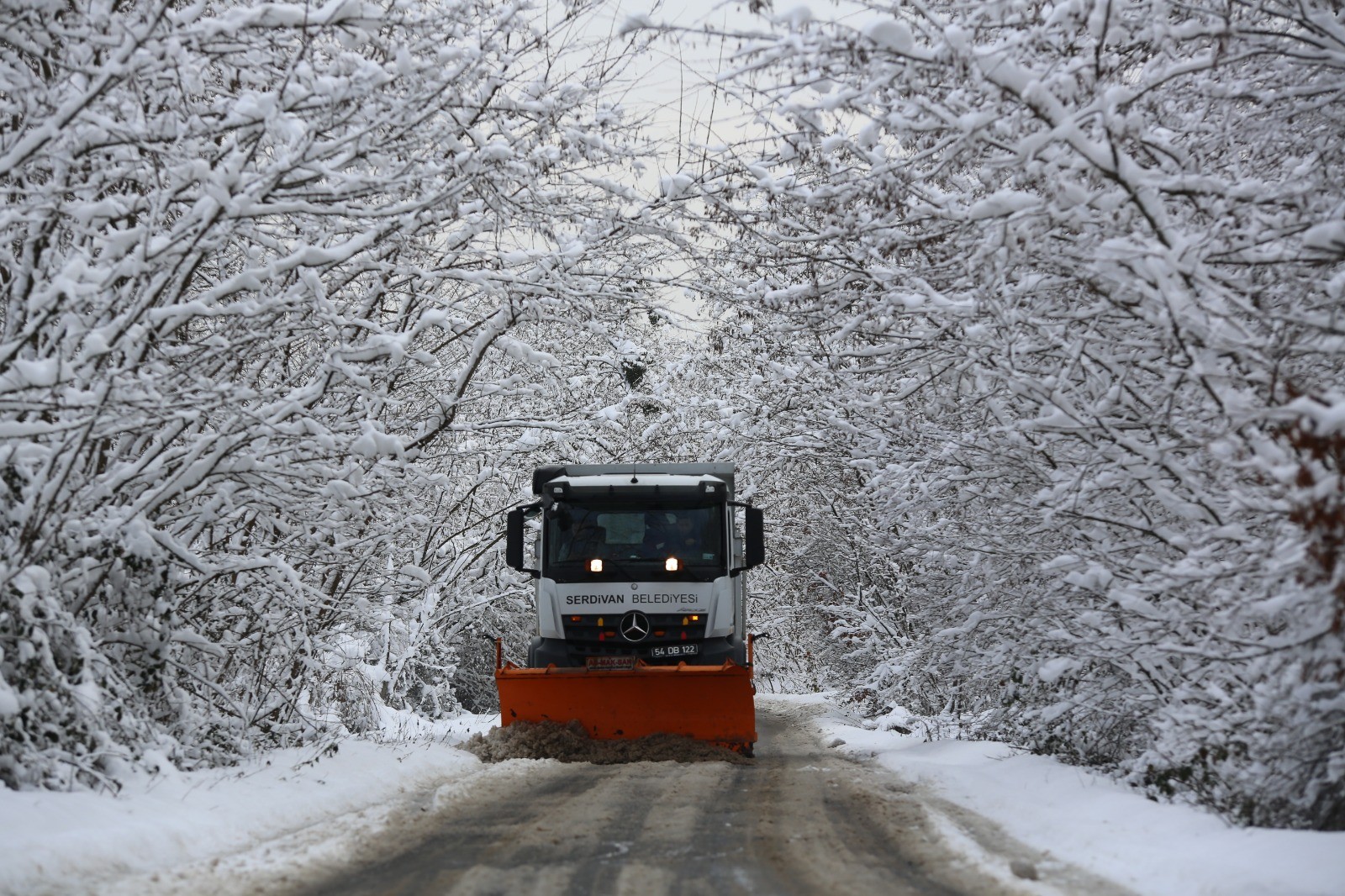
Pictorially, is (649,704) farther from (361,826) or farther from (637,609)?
(361,826)

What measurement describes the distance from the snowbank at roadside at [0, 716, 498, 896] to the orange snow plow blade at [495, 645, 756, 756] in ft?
8.81

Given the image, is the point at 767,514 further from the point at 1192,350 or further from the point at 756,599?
the point at 1192,350

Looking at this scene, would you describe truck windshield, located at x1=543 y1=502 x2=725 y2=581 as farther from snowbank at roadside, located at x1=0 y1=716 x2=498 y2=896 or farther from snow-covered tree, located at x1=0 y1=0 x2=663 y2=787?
snowbank at roadside, located at x1=0 y1=716 x2=498 y2=896

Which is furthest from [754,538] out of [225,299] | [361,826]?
[361,826]

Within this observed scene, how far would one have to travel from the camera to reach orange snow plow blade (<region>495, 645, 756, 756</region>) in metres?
12.3

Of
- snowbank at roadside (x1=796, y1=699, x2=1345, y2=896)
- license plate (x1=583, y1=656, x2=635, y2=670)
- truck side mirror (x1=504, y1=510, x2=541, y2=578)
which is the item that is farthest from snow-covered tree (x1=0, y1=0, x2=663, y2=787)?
snowbank at roadside (x1=796, y1=699, x2=1345, y2=896)

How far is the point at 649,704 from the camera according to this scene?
40.5 feet

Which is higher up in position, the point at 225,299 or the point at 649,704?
the point at 225,299

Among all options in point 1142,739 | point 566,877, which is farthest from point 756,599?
point 566,877

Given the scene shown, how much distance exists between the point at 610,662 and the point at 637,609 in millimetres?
669

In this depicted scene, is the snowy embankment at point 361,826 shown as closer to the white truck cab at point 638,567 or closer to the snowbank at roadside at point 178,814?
the snowbank at roadside at point 178,814

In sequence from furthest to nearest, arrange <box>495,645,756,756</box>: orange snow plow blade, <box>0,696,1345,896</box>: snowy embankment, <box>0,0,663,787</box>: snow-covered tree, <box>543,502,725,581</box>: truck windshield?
<box>543,502,725,581</box>: truck windshield, <box>495,645,756,756</box>: orange snow plow blade, <box>0,0,663,787</box>: snow-covered tree, <box>0,696,1345,896</box>: snowy embankment

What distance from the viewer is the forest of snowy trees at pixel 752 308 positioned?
6.17 metres

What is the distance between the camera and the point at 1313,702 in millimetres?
5465
